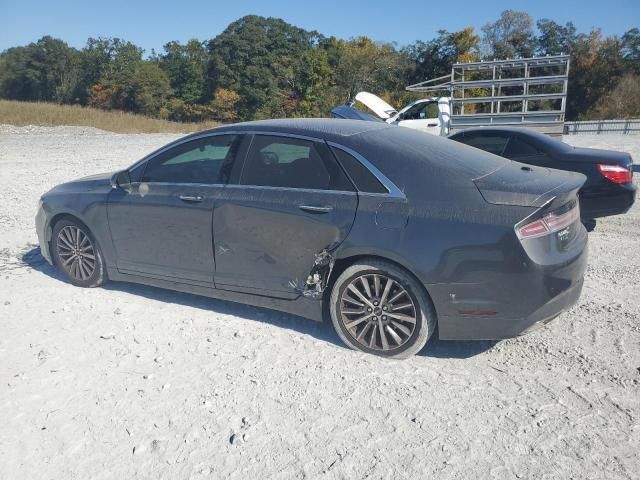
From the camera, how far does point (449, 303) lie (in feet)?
12.0

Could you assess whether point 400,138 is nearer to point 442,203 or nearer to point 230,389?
point 442,203

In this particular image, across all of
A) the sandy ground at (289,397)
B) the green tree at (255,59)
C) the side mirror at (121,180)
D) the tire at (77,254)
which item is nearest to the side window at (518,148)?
the sandy ground at (289,397)

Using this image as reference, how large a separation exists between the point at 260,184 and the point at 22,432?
2297mm

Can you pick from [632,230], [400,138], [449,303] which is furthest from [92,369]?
[632,230]

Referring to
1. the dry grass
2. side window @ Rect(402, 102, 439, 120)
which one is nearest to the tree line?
the dry grass

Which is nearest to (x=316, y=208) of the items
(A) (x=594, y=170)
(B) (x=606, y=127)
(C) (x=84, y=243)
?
(C) (x=84, y=243)

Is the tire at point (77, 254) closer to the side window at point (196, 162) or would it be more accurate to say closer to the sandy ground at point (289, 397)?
the sandy ground at point (289, 397)

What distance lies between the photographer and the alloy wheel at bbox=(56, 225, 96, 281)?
5.34m

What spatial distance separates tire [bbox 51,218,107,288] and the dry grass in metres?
31.6

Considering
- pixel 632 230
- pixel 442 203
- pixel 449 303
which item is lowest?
pixel 632 230

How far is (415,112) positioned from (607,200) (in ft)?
37.3

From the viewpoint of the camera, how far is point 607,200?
273 inches

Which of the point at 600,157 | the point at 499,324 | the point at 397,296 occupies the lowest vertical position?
the point at 499,324

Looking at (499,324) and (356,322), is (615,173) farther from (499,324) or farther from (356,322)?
(356,322)
